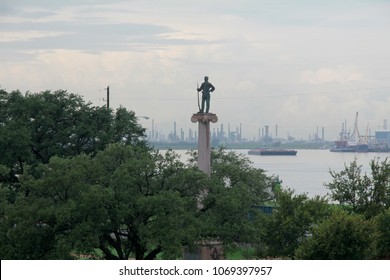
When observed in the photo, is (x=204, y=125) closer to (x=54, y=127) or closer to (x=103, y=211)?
(x=103, y=211)

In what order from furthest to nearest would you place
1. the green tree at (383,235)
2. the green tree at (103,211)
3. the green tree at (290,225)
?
1. the green tree at (290,225)
2. the green tree at (383,235)
3. the green tree at (103,211)

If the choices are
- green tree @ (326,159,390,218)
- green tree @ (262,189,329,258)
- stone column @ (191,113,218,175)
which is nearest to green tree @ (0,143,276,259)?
stone column @ (191,113,218,175)

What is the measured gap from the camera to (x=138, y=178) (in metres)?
28.7

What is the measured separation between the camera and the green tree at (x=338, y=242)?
2794cm

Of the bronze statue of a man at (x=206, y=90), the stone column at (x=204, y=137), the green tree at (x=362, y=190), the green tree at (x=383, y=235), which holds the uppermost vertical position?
the bronze statue of a man at (x=206, y=90)

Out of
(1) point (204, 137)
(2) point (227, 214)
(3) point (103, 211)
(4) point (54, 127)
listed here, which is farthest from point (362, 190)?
(4) point (54, 127)

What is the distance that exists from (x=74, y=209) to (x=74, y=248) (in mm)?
1125

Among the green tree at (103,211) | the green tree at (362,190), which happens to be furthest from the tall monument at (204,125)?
the green tree at (362,190)

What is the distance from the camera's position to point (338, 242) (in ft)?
91.8

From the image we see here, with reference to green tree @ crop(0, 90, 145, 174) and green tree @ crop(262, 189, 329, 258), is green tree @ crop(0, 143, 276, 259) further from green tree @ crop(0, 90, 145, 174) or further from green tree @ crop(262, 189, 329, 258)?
green tree @ crop(0, 90, 145, 174)

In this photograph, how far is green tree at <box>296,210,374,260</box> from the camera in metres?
27.9

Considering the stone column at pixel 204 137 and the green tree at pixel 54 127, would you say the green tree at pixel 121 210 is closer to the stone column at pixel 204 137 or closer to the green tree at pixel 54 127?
the stone column at pixel 204 137

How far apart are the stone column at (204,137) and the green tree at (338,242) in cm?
479

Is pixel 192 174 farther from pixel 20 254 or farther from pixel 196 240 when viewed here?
pixel 20 254
